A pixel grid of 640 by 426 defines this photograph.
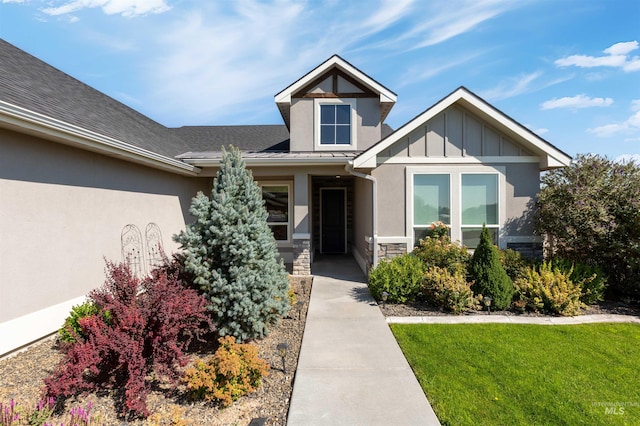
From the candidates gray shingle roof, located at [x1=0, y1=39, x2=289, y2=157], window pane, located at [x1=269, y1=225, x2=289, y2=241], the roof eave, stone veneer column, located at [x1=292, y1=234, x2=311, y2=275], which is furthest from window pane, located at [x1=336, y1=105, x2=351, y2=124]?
stone veneer column, located at [x1=292, y1=234, x2=311, y2=275]

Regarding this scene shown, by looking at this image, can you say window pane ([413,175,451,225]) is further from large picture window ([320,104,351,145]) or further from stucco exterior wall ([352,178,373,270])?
large picture window ([320,104,351,145])

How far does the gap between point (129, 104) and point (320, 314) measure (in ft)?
32.5

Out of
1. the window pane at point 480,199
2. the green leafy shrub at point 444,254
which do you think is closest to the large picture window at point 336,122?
the window pane at point 480,199

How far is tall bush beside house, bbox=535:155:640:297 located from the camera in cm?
639

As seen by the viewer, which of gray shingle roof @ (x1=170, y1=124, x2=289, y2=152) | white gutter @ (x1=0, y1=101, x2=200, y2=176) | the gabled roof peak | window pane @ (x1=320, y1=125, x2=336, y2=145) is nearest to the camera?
white gutter @ (x1=0, y1=101, x2=200, y2=176)

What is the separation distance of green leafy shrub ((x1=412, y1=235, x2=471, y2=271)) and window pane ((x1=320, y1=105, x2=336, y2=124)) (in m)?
5.35

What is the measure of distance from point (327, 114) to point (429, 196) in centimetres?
467

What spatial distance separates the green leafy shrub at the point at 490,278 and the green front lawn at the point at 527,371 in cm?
71

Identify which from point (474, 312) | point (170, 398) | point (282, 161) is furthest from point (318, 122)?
point (170, 398)

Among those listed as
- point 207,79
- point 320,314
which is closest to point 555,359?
point 320,314

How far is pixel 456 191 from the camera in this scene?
7.72m

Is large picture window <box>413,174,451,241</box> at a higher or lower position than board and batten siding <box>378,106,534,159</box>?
lower

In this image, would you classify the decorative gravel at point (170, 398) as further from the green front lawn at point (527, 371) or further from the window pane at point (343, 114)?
the window pane at point (343, 114)

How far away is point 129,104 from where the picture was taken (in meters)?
10.5
